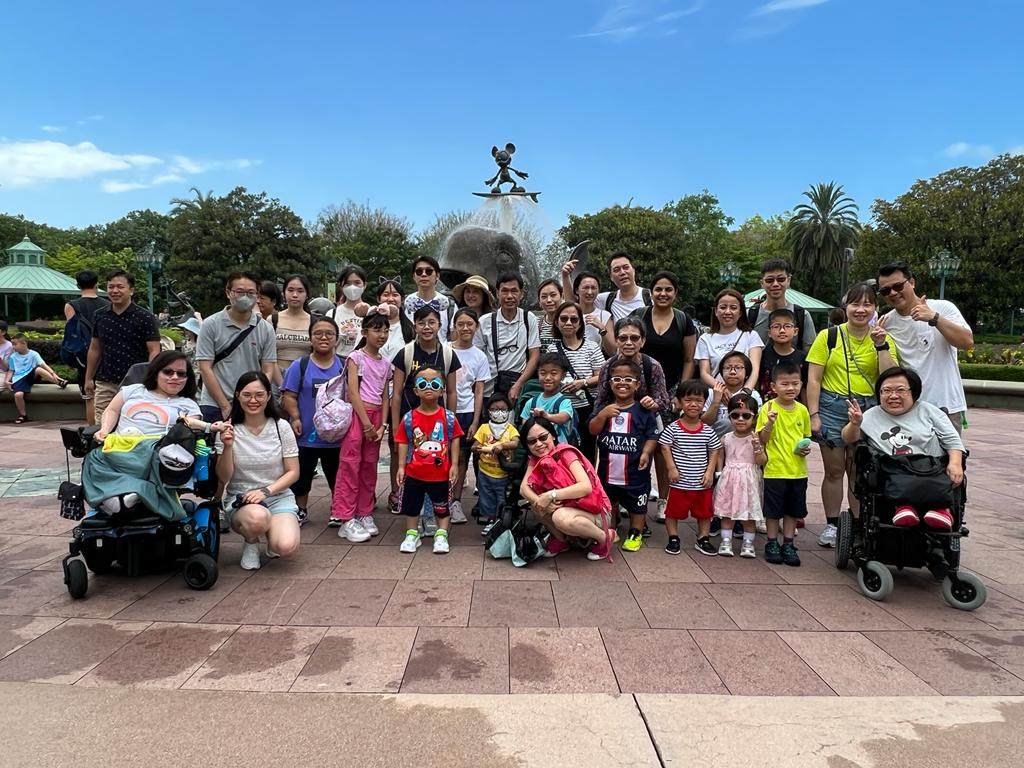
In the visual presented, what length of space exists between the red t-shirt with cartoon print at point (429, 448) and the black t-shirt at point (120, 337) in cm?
225

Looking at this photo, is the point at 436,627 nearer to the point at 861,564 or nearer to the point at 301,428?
the point at 301,428

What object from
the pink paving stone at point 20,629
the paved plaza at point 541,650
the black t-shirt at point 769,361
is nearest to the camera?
the paved plaza at point 541,650

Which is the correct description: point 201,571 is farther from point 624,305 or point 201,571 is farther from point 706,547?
point 624,305

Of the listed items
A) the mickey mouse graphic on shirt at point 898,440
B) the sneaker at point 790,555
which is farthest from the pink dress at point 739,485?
the mickey mouse graphic on shirt at point 898,440

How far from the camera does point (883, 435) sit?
373 cm

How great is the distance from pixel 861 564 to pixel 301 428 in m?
3.70

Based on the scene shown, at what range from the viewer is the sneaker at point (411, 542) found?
14.1 feet

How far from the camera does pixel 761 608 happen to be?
3.49 meters

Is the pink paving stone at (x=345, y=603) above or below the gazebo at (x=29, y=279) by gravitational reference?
below

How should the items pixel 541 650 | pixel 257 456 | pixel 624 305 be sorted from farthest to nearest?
pixel 624 305 < pixel 257 456 < pixel 541 650

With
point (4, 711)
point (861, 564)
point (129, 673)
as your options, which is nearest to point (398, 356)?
point (129, 673)

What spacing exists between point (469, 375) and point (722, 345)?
189cm

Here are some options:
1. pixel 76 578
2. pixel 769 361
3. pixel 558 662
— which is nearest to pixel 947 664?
pixel 558 662

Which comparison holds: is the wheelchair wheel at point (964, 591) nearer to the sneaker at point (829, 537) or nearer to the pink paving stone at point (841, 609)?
the pink paving stone at point (841, 609)
